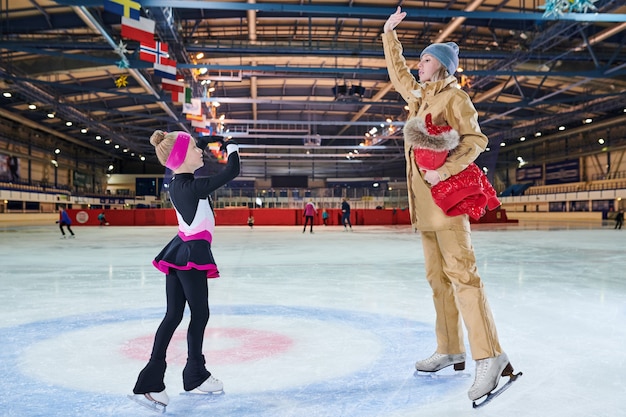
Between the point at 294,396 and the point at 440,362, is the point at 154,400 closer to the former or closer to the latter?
the point at 294,396

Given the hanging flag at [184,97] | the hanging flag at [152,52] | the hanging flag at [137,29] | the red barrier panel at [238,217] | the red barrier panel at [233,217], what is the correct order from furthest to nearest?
the red barrier panel at [233,217], the red barrier panel at [238,217], the hanging flag at [184,97], the hanging flag at [152,52], the hanging flag at [137,29]

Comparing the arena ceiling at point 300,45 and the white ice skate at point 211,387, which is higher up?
the arena ceiling at point 300,45

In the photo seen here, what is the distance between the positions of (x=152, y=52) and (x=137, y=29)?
1868mm

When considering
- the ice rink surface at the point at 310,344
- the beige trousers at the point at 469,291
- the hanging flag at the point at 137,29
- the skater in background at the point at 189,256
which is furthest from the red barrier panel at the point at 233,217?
the beige trousers at the point at 469,291

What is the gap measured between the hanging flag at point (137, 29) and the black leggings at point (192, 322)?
8.41 m

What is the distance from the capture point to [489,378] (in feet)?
7.57

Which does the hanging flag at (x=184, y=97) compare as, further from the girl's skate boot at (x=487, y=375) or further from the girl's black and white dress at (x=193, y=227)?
the girl's skate boot at (x=487, y=375)

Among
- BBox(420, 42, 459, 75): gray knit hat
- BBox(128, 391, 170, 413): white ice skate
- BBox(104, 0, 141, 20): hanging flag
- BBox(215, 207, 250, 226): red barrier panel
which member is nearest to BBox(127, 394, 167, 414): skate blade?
BBox(128, 391, 170, 413): white ice skate

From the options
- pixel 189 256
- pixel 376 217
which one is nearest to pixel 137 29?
pixel 189 256

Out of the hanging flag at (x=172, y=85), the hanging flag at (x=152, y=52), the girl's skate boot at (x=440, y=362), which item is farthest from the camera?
the hanging flag at (x=172, y=85)

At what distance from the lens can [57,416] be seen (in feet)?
6.97

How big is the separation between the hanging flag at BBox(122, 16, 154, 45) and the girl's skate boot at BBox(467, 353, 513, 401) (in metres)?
9.16

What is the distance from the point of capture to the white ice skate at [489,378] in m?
2.27

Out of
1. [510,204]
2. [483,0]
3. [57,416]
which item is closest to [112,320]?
[57,416]
